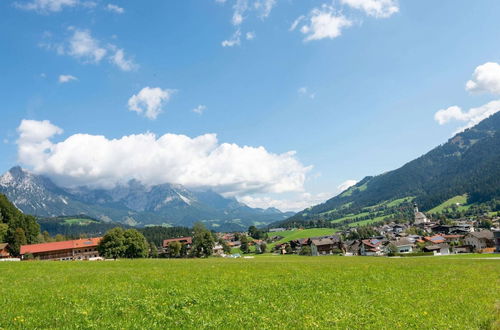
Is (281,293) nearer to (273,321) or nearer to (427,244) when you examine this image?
(273,321)

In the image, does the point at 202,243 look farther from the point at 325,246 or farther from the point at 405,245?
the point at 405,245

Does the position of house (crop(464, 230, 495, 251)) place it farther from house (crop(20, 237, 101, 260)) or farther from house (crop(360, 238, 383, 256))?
house (crop(20, 237, 101, 260))

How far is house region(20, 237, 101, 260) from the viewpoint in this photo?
147m

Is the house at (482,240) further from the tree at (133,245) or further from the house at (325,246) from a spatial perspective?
the tree at (133,245)

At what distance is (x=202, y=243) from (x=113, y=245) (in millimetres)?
35764

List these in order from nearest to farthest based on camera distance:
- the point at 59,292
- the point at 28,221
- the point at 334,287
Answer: the point at 59,292, the point at 334,287, the point at 28,221

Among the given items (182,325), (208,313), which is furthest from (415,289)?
(182,325)

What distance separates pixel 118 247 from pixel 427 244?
5905 inches

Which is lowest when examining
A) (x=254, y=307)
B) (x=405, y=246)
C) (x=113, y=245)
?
(x=405, y=246)

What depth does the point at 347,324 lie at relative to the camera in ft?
39.0

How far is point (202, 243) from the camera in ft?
418

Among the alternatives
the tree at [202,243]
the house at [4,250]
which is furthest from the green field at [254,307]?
the house at [4,250]

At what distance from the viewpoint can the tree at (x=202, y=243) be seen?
128 m

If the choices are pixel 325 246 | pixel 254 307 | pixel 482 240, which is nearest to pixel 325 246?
pixel 325 246
